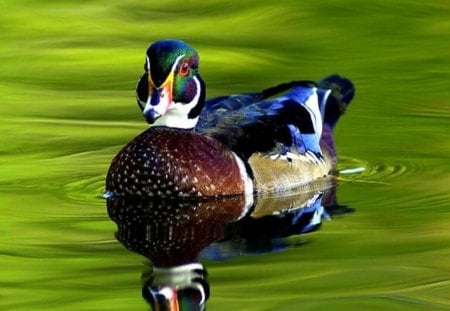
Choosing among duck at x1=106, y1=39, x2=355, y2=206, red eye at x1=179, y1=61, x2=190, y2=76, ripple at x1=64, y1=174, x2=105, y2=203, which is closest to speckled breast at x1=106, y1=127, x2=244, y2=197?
duck at x1=106, y1=39, x2=355, y2=206

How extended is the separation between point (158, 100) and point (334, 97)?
2349 millimetres

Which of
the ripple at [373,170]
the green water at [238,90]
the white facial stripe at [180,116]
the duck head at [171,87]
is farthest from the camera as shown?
the ripple at [373,170]

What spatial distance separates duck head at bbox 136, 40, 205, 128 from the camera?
36.9ft

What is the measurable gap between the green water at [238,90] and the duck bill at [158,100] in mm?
678

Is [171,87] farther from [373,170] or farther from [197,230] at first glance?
[373,170]

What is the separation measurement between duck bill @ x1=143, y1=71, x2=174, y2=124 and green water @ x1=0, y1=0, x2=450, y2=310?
0.68 meters

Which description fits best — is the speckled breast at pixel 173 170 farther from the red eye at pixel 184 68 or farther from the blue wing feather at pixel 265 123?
the red eye at pixel 184 68

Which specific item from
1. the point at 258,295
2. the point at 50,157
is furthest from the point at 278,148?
the point at 258,295

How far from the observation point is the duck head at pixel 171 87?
36.9 ft

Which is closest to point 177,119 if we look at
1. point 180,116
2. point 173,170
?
point 180,116

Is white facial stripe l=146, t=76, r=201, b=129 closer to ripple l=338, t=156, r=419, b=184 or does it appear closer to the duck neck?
the duck neck

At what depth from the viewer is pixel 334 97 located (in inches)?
520

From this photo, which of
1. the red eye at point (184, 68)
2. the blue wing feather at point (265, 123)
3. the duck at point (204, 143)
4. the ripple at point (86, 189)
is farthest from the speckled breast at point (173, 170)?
the red eye at point (184, 68)

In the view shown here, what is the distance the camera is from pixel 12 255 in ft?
31.8
